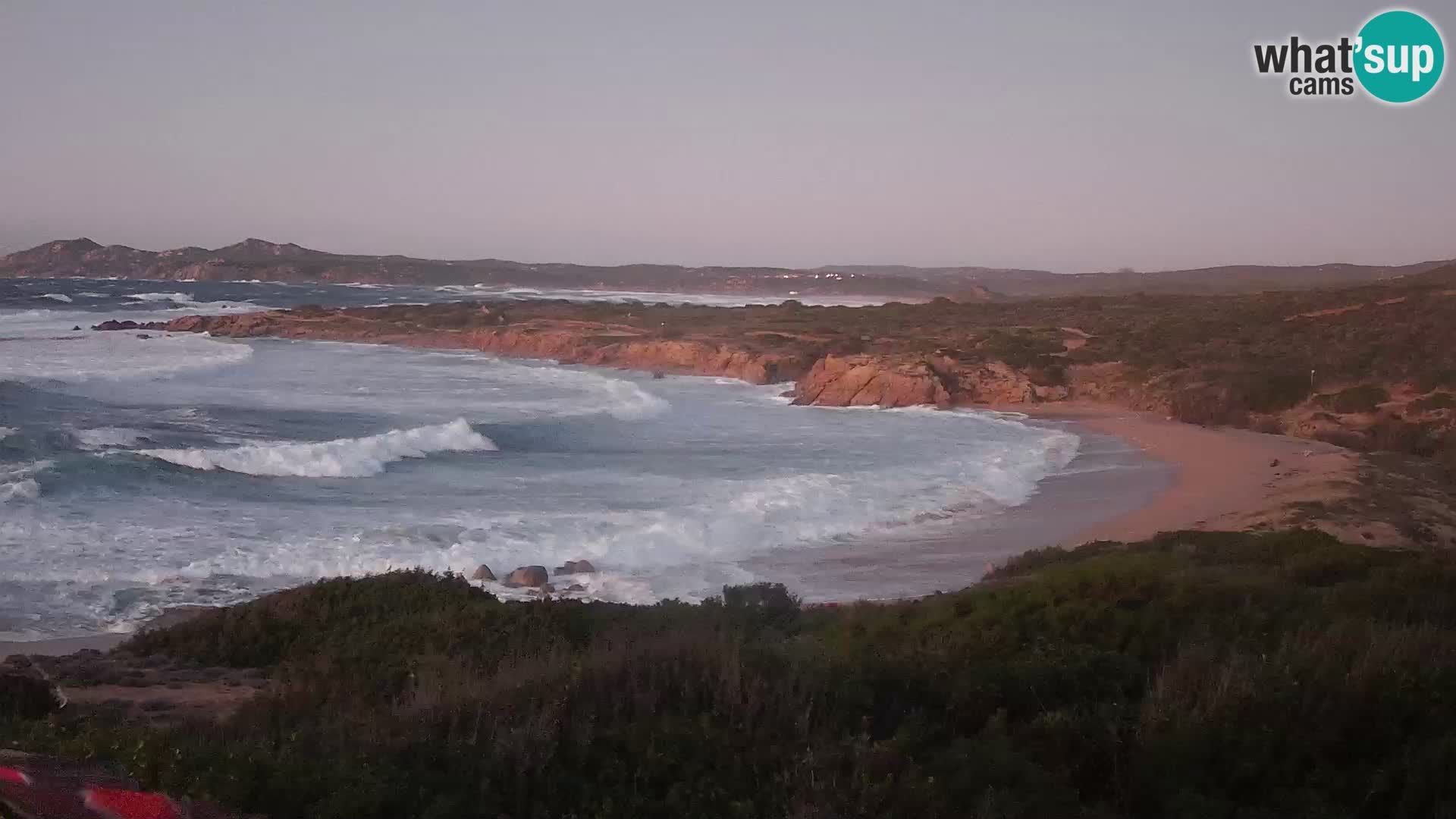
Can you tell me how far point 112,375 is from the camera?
1521 inches

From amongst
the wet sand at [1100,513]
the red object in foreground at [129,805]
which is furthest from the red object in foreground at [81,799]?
the wet sand at [1100,513]

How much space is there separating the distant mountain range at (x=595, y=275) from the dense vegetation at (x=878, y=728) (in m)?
108

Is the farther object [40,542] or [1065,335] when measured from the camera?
[1065,335]

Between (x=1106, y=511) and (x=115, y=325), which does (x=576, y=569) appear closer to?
(x=1106, y=511)

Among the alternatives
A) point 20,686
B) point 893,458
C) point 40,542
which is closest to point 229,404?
point 40,542

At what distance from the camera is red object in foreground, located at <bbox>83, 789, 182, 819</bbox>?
405 cm

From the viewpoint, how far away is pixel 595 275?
16950 cm

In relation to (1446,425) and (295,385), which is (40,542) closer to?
(295,385)

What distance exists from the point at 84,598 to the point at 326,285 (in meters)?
134

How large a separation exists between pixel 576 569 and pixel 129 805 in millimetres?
11779

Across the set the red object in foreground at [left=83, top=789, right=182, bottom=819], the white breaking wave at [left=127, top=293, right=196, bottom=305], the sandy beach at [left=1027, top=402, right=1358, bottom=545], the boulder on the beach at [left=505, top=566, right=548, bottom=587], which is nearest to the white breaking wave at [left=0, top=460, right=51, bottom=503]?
the boulder on the beach at [left=505, top=566, right=548, bottom=587]

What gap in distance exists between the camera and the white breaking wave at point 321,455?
22656 millimetres

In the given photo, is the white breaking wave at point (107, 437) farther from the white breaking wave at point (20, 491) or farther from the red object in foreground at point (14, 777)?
the red object in foreground at point (14, 777)

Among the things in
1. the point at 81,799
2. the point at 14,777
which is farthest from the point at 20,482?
the point at 81,799
